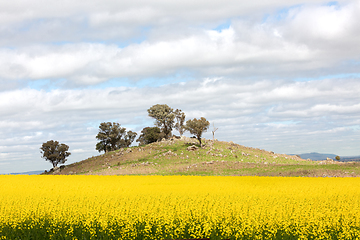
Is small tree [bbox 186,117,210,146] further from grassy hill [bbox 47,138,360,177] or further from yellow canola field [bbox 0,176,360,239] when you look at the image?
yellow canola field [bbox 0,176,360,239]

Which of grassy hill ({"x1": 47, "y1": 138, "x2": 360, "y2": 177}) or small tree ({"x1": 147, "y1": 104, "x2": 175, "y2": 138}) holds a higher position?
small tree ({"x1": 147, "y1": 104, "x2": 175, "y2": 138})

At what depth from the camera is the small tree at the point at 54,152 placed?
93250mm

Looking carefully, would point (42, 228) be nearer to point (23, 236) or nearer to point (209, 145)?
point (23, 236)

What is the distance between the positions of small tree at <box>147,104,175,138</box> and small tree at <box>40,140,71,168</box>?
2802 centimetres

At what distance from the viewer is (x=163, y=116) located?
10206 centimetres

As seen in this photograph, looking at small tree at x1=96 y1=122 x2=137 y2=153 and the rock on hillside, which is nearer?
the rock on hillside

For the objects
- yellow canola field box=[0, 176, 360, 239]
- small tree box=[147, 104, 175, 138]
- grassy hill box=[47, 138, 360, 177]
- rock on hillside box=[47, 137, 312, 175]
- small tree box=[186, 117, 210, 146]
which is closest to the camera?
yellow canola field box=[0, 176, 360, 239]

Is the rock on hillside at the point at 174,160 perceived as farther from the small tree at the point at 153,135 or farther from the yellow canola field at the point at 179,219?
the yellow canola field at the point at 179,219

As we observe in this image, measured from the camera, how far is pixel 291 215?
1424 cm

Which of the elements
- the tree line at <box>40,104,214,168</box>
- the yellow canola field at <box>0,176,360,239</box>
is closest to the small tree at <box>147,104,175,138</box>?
the tree line at <box>40,104,214,168</box>

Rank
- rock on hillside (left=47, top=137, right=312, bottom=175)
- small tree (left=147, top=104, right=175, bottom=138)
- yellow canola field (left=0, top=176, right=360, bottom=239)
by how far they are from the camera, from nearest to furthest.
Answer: yellow canola field (left=0, top=176, right=360, bottom=239)
rock on hillside (left=47, top=137, right=312, bottom=175)
small tree (left=147, top=104, right=175, bottom=138)

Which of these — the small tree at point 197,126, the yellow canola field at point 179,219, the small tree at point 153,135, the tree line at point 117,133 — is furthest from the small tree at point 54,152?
the yellow canola field at point 179,219

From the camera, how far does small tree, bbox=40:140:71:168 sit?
3671 inches

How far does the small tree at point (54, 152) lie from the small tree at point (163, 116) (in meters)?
28.0
